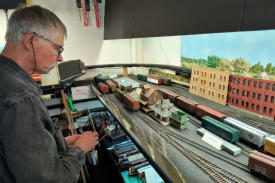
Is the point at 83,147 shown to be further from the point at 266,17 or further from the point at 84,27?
the point at 84,27

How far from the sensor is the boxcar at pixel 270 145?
2.87 feet

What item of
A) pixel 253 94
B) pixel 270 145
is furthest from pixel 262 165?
pixel 253 94

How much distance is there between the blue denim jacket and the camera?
1.80ft

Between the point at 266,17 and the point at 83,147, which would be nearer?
the point at 266,17

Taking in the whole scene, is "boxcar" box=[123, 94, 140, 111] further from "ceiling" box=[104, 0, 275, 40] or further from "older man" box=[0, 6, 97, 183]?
"older man" box=[0, 6, 97, 183]

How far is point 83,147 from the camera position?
1.00 meters

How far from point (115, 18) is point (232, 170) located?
7.60ft

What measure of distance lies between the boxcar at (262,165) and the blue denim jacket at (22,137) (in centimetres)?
87

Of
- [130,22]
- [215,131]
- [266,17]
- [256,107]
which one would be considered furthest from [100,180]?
[266,17]

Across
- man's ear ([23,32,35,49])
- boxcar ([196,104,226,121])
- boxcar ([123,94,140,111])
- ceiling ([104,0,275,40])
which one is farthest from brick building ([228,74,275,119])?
man's ear ([23,32,35,49])

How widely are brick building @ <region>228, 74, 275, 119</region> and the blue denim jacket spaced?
52.8 inches

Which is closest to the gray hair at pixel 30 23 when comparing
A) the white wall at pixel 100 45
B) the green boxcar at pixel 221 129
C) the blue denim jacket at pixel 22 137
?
the blue denim jacket at pixel 22 137

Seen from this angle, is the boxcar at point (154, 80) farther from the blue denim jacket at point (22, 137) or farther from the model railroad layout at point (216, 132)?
the blue denim jacket at point (22, 137)

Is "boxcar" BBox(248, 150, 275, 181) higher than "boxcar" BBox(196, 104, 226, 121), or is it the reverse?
"boxcar" BBox(196, 104, 226, 121)
